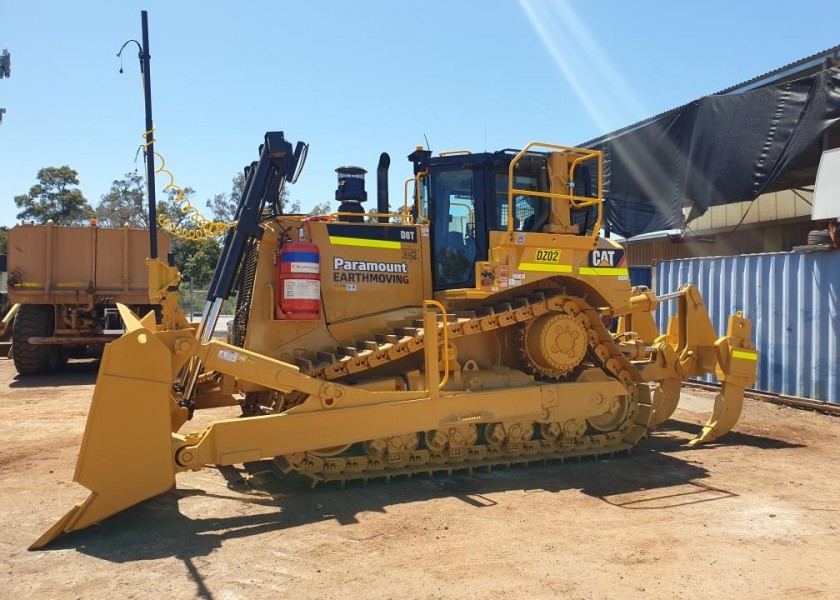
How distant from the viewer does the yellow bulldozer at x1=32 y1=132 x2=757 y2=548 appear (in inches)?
217

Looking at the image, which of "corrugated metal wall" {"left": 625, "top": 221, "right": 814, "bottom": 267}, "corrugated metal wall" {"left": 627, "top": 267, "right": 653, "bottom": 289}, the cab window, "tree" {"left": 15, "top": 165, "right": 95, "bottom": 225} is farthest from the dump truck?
"tree" {"left": 15, "top": 165, "right": 95, "bottom": 225}

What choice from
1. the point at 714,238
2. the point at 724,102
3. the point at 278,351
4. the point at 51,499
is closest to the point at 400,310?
the point at 278,351

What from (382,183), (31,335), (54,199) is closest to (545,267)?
(382,183)

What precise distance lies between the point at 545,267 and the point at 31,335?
1183cm

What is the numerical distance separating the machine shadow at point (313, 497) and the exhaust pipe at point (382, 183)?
118 inches

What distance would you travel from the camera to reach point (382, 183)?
7.15 m

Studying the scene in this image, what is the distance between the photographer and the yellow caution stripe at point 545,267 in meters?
6.37

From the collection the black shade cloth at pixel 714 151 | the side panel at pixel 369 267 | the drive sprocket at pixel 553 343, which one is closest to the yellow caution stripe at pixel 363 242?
the side panel at pixel 369 267

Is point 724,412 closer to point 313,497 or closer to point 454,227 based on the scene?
point 454,227

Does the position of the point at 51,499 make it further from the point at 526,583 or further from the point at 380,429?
the point at 526,583

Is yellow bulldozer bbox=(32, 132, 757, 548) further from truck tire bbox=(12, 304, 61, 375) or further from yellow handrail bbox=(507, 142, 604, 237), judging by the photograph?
truck tire bbox=(12, 304, 61, 375)

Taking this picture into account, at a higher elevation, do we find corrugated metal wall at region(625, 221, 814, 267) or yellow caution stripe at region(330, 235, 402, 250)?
corrugated metal wall at region(625, 221, 814, 267)

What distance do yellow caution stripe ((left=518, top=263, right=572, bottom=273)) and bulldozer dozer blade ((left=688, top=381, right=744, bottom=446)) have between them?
2681mm

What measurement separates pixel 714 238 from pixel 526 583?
47.7ft
